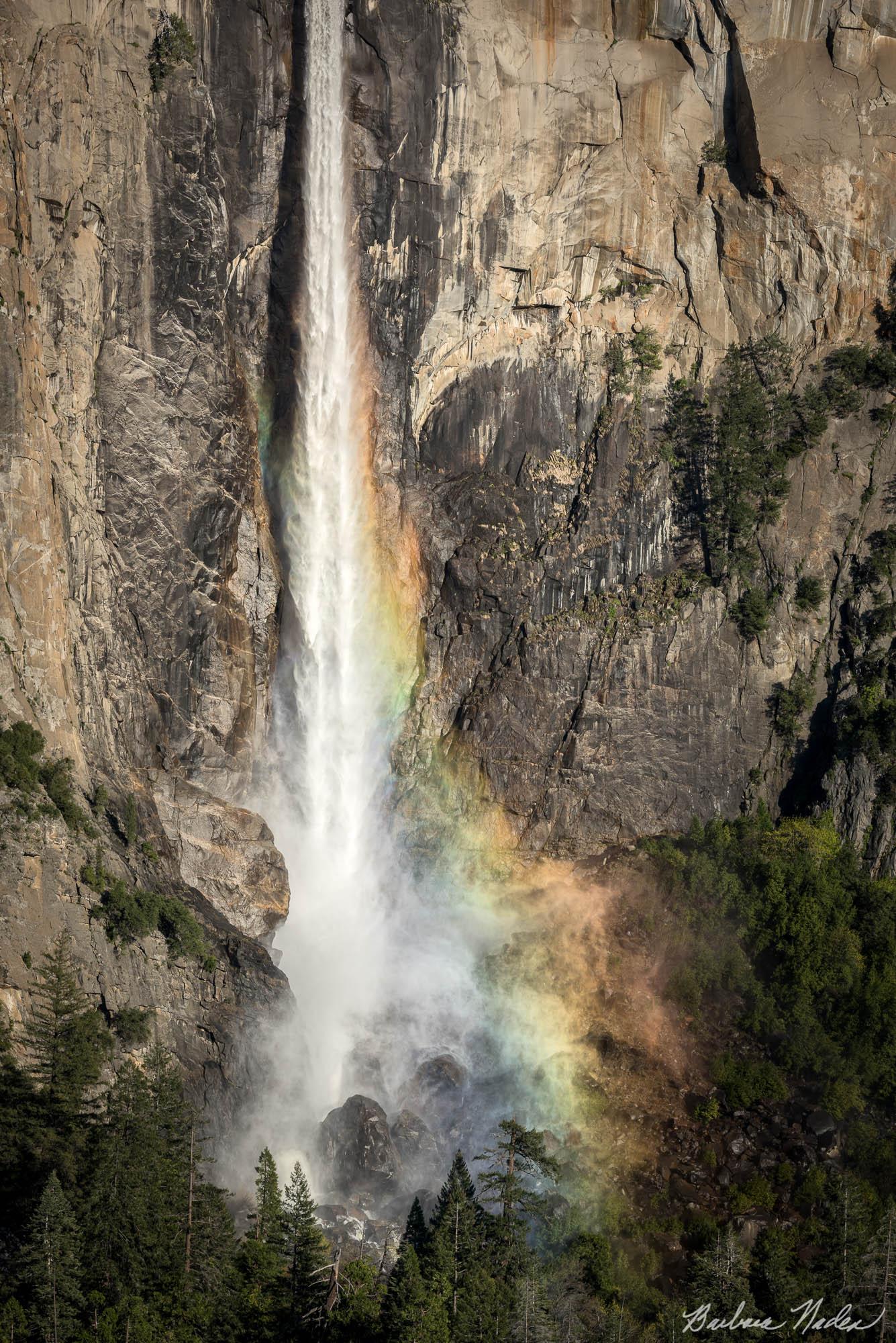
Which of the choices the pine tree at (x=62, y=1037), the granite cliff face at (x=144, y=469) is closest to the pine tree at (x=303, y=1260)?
the pine tree at (x=62, y=1037)

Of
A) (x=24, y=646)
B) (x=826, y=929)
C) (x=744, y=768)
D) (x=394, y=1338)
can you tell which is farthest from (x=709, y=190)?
(x=394, y=1338)

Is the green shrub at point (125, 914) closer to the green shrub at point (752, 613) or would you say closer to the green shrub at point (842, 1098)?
the green shrub at point (842, 1098)

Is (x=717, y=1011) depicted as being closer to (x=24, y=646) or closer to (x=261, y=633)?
(x=261, y=633)

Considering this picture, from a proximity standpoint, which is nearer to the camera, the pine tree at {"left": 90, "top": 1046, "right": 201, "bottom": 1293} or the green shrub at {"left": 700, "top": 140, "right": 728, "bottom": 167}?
the pine tree at {"left": 90, "top": 1046, "right": 201, "bottom": 1293}

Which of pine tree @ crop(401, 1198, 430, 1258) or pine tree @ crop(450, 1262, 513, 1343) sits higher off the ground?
pine tree @ crop(401, 1198, 430, 1258)
